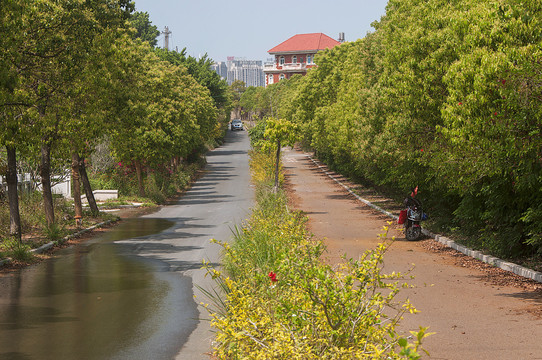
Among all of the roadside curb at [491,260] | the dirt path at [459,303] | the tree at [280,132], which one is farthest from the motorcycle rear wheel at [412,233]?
the tree at [280,132]

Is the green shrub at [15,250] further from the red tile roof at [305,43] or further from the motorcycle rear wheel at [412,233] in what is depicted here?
the red tile roof at [305,43]

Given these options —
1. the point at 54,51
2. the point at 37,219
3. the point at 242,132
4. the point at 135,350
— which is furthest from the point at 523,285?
the point at 242,132

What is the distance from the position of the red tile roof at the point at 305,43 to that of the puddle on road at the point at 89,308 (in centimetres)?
12958

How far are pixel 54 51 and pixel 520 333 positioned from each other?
52.6 ft

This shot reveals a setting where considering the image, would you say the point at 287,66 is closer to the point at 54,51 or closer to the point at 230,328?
the point at 54,51

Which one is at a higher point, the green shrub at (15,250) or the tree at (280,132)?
the tree at (280,132)

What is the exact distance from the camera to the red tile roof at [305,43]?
5674 inches

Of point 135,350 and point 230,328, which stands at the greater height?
point 230,328

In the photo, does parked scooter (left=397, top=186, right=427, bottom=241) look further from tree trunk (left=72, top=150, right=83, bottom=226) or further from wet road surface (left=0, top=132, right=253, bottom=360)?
tree trunk (left=72, top=150, right=83, bottom=226)

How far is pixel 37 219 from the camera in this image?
953 inches

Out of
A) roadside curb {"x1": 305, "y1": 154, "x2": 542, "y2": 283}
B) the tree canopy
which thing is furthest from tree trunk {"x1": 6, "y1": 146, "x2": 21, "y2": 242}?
roadside curb {"x1": 305, "y1": 154, "x2": 542, "y2": 283}

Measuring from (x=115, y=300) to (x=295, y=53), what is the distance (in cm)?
13620

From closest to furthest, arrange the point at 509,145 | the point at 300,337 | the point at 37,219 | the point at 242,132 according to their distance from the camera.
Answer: the point at 300,337 → the point at 509,145 → the point at 37,219 → the point at 242,132

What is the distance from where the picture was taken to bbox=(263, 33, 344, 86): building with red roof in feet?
473
